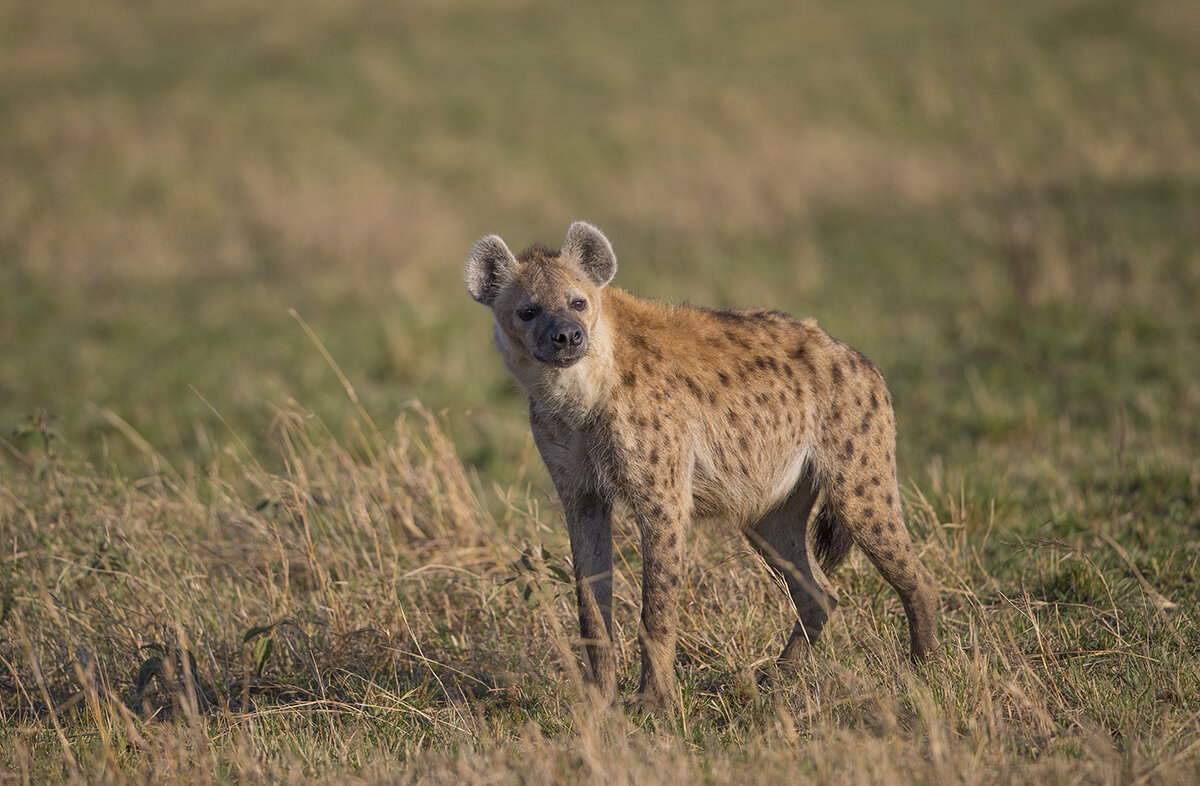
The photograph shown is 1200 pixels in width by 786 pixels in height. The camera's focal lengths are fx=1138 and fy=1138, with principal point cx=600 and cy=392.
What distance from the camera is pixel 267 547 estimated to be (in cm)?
531

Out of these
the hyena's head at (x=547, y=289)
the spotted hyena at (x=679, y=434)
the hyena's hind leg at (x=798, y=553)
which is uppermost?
the hyena's head at (x=547, y=289)

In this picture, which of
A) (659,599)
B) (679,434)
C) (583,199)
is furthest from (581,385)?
(583,199)

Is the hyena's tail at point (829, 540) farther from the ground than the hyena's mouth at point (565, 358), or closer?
closer

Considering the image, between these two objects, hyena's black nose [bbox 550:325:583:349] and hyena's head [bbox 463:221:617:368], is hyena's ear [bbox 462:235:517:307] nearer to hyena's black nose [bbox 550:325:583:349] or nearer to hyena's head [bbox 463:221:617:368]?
hyena's head [bbox 463:221:617:368]

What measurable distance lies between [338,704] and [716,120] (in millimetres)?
14267

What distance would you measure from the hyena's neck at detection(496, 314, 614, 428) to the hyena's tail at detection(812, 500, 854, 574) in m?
0.99

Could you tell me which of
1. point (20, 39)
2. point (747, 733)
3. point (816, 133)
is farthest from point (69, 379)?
point (20, 39)

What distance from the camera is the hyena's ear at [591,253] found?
439 cm

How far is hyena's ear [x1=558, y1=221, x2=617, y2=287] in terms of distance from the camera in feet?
14.4

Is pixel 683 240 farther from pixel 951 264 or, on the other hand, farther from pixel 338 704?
pixel 338 704

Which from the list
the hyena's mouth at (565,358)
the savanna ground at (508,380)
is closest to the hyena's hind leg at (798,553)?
the savanna ground at (508,380)

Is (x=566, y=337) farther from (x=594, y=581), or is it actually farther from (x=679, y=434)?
(x=594, y=581)

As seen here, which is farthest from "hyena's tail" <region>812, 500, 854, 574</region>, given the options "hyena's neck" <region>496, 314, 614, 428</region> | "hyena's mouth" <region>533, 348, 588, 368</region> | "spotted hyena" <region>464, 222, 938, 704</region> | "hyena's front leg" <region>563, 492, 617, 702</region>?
"hyena's mouth" <region>533, 348, 588, 368</region>

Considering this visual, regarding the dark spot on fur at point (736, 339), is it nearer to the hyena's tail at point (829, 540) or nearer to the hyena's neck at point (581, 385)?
the hyena's neck at point (581, 385)
